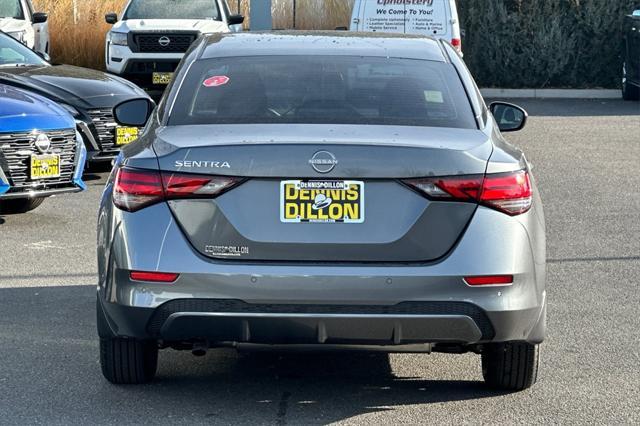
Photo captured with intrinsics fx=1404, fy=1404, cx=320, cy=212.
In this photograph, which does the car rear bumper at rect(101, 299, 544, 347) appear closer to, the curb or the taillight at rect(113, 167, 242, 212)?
the taillight at rect(113, 167, 242, 212)

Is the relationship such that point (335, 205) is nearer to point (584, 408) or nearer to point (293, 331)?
point (293, 331)

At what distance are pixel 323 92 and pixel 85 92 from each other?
8097mm

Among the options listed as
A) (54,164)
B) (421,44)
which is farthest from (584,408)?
(54,164)

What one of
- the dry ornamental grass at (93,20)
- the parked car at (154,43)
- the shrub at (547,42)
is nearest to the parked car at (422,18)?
the parked car at (154,43)

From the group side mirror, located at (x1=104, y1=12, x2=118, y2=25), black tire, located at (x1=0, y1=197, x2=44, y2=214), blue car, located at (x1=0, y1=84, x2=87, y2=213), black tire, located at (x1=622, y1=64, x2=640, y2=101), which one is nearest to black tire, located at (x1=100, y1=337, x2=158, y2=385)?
blue car, located at (x1=0, y1=84, x2=87, y2=213)

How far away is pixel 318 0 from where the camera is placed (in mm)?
26844

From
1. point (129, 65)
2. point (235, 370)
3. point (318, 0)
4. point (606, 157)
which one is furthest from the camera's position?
point (318, 0)

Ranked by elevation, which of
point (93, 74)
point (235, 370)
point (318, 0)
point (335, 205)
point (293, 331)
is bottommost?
point (318, 0)

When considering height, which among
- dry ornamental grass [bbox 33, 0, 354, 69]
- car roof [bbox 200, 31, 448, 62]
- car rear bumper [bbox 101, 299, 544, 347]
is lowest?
dry ornamental grass [bbox 33, 0, 354, 69]

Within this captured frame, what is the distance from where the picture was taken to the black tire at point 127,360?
→ 20.0ft

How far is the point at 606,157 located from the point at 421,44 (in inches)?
388

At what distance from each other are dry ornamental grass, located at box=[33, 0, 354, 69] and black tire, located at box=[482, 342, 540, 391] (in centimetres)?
1908

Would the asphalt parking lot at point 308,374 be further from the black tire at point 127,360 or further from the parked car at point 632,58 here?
the parked car at point 632,58

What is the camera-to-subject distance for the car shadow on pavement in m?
5.90
